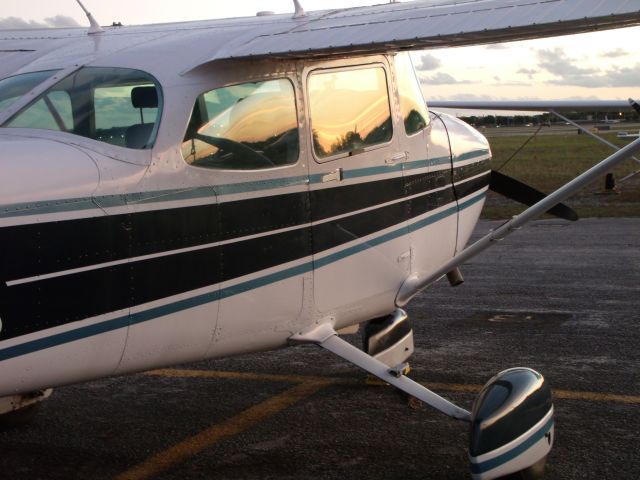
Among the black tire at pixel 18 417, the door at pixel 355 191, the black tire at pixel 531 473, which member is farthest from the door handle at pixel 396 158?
the black tire at pixel 18 417

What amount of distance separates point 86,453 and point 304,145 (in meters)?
2.28

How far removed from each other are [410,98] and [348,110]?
0.76m

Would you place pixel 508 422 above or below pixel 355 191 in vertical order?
below

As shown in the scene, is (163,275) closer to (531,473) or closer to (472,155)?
(531,473)

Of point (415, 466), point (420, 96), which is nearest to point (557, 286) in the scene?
point (420, 96)

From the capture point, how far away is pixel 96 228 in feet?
12.9

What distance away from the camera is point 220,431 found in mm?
5789

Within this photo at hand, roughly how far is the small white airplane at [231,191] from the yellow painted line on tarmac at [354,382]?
1.15 meters

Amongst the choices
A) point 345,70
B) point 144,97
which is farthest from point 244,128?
point 345,70

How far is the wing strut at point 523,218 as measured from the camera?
476 centimetres

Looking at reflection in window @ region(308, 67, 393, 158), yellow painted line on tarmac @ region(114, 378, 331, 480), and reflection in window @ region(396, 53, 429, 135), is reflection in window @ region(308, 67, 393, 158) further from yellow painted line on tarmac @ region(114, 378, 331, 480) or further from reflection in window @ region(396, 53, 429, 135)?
yellow painted line on tarmac @ region(114, 378, 331, 480)

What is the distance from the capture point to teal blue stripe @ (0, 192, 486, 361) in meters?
3.78

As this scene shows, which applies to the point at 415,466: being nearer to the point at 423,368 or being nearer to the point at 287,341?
the point at 287,341

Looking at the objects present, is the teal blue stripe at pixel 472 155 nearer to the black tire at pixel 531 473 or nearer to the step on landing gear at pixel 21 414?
the black tire at pixel 531 473
